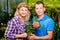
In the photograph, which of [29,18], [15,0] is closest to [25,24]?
[29,18]

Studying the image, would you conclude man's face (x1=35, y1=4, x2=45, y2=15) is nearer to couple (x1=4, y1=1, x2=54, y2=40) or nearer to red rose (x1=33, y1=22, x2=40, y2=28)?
couple (x1=4, y1=1, x2=54, y2=40)

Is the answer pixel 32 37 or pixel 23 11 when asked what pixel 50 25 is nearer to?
pixel 32 37

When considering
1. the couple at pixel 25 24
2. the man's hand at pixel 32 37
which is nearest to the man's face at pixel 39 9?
the couple at pixel 25 24

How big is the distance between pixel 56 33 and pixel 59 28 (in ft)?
0.27

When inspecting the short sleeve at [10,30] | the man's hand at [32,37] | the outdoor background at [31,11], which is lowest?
the man's hand at [32,37]

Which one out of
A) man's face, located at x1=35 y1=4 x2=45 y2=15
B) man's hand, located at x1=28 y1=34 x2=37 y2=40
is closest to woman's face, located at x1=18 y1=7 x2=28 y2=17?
man's face, located at x1=35 y1=4 x2=45 y2=15

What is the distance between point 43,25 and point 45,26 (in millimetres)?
30

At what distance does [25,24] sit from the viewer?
6.34 feet

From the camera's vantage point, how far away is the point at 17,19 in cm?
193

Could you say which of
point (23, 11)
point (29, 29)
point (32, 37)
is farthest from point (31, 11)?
point (32, 37)

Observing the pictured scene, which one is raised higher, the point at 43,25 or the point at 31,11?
the point at 31,11

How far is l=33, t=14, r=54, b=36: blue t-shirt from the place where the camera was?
6.22 ft

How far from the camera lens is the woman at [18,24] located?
1910mm

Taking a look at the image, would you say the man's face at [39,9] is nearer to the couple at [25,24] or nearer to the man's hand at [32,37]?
the couple at [25,24]
